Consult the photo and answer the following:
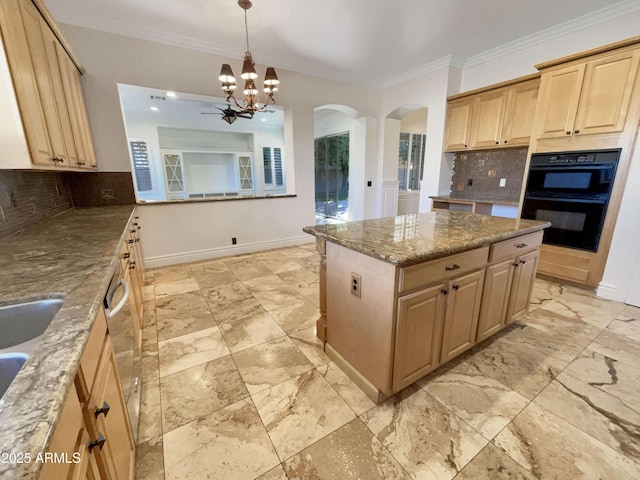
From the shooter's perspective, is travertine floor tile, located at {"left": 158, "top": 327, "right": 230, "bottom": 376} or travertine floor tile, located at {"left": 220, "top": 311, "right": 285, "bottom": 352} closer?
travertine floor tile, located at {"left": 158, "top": 327, "right": 230, "bottom": 376}

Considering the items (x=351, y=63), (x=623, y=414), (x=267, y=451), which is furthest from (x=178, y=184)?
(x=623, y=414)

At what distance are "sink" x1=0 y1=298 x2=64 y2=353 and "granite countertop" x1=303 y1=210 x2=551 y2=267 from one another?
125cm

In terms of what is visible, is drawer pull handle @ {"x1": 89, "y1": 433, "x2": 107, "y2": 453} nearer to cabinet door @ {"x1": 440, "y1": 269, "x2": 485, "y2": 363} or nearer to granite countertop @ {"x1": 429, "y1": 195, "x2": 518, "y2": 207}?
cabinet door @ {"x1": 440, "y1": 269, "x2": 485, "y2": 363}

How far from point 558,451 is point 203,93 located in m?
4.59

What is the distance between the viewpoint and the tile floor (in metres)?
1.25

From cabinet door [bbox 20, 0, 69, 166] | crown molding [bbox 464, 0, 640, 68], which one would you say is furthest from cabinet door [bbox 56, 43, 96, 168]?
crown molding [bbox 464, 0, 640, 68]

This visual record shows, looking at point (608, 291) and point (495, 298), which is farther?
point (608, 291)

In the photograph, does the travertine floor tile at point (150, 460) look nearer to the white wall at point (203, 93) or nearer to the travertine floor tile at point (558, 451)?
the travertine floor tile at point (558, 451)

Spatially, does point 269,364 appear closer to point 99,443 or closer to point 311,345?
point 311,345

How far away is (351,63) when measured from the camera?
4.10m

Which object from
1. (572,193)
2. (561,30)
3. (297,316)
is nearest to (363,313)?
(297,316)

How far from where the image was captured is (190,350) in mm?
2051

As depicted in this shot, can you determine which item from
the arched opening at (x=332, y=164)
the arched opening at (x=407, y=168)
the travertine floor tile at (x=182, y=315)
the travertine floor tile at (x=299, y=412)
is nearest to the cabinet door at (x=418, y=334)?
the travertine floor tile at (x=299, y=412)

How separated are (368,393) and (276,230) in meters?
3.33
